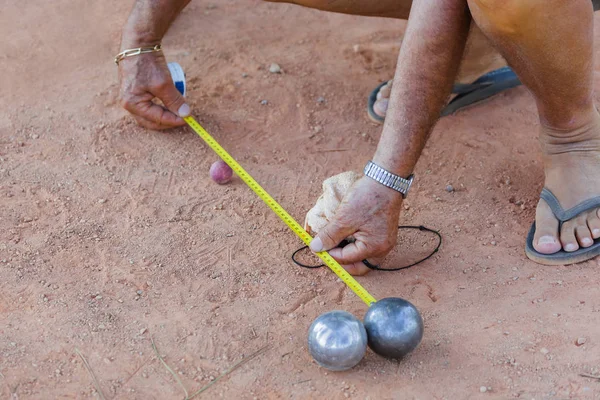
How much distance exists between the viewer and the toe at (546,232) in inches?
105

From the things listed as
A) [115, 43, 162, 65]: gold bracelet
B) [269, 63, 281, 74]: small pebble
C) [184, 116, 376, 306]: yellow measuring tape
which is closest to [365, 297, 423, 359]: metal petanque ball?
[184, 116, 376, 306]: yellow measuring tape

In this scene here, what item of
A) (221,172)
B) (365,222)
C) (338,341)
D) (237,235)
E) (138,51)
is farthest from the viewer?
(138,51)

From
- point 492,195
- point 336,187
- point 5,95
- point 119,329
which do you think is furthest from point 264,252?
point 5,95

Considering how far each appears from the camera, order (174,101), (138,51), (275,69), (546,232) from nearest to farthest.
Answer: (546,232) < (138,51) < (174,101) < (275,69)

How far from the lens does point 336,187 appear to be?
2684 mm

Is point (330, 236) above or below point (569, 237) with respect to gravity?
above

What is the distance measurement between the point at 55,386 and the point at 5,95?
2.03 m

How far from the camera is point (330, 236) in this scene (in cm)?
250

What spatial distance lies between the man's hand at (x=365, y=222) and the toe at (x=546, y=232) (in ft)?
1.98

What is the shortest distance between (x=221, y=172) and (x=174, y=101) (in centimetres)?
47

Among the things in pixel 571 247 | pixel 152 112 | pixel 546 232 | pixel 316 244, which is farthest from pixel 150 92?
pixel 571 247

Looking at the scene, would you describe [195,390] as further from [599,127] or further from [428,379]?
[599,127]

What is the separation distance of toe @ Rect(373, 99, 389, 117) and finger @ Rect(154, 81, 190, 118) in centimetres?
94

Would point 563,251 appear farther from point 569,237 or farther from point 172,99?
point 172,99
